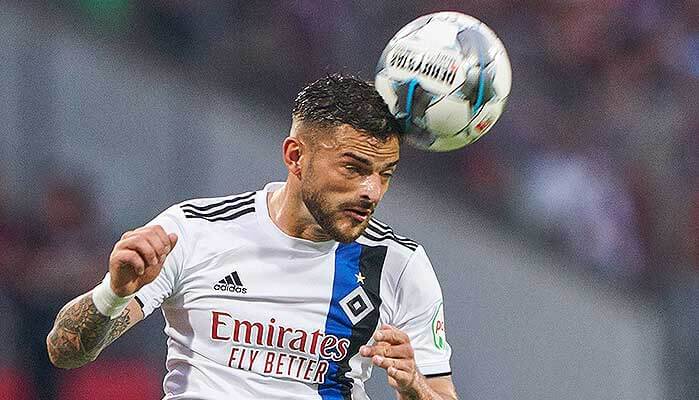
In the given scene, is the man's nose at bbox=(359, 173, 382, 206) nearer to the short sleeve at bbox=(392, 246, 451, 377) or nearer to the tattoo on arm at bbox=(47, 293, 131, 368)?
the short sleeve at bbox=(392, 246, 451, 377)

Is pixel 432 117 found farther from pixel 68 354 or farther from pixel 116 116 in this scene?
pixel 116 116

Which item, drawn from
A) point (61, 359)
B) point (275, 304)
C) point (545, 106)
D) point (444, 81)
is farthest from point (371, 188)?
point (545, 106)

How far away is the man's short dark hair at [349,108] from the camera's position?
155 inches

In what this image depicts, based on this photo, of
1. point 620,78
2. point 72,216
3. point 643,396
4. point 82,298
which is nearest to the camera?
point 82,298

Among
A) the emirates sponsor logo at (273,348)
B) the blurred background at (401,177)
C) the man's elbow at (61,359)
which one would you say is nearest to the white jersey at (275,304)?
the emirates sponsor logo at (273,348)

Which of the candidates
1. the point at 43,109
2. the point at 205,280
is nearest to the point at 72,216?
the point at 43,109

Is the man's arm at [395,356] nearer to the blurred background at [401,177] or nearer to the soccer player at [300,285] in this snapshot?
the soccer player at [300,285]

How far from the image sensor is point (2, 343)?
6.82 m

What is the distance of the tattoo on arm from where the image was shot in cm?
378

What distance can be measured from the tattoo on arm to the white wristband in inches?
0.9

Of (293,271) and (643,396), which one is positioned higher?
(293,271)

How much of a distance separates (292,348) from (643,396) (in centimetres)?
426

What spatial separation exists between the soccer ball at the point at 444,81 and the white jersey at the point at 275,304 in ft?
1.45

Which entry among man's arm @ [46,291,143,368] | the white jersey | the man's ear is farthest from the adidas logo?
the man's ear
